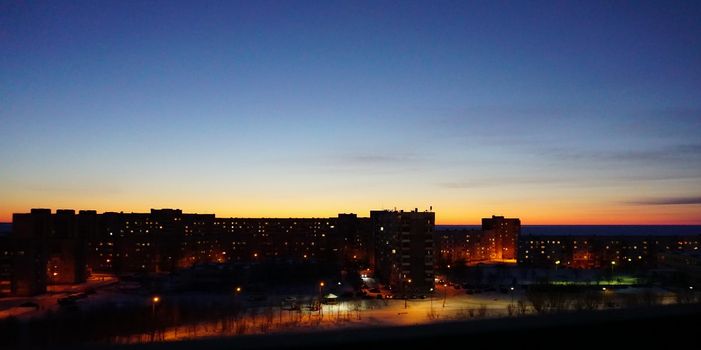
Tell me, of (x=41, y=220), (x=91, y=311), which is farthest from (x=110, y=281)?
(x=91, y=311)

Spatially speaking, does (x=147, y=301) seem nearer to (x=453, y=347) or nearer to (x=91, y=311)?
(x=91, y=311)

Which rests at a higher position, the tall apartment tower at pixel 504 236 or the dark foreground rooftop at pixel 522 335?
the dark foreground rooftop at pixel 522 335

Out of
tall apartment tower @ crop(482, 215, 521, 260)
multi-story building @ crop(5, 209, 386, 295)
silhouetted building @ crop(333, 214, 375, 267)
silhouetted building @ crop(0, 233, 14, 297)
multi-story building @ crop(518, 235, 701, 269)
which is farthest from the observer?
tall apartment tower @ crop(482, 215, 521, 260)

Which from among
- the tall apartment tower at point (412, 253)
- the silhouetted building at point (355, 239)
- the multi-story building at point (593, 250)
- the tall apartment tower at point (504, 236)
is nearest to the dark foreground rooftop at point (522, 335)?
the tall apartment tower at point (412, 253)

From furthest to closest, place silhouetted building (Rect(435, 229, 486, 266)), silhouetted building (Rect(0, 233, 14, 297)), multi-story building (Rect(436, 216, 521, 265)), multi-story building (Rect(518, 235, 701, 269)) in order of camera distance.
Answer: multi-story building (Rect(436, 216, 521, 265)) < silhouetted building (Rect(435, 229, 486, 266)) < multi-story building (Rect(518, 235, 701, 269)) < silhouetted building (Rect(0, 233, 14, 297))

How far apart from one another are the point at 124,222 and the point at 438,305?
28.6 meters

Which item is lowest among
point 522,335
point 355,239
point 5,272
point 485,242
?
point 5,272

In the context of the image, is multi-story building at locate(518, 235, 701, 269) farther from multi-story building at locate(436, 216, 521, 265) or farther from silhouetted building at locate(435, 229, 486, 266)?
silhouetted building at locate(435, 229, 486, 266)

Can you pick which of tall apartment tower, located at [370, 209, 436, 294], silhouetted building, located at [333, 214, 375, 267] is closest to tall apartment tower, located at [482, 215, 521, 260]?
silhouetted building, located at [333, 214, 375, 267]

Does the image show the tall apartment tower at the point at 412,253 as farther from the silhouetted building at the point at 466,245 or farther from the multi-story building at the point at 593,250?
the silhouetted building at the point at 466,245

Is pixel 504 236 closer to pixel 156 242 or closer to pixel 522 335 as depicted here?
pixel 156 242

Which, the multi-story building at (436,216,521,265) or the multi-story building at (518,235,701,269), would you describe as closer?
the multi-story building at (518,235,701,269)

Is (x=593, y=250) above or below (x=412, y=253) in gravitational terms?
below

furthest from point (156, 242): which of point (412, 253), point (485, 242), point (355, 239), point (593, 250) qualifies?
point (593, 250)
